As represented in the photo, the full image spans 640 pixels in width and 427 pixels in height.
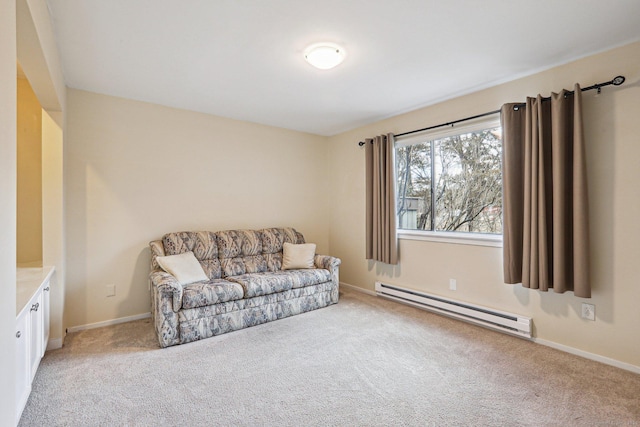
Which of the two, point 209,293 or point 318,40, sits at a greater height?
point 318,40

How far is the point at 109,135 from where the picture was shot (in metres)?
3.50

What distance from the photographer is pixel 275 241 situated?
14.5 feet

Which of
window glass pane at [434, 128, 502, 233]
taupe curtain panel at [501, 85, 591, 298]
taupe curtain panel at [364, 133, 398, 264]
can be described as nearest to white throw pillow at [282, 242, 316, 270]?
taupe curtain panel at [364, 133, 398, 264]

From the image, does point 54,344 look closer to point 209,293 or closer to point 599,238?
point 209,293

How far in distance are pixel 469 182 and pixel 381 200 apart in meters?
1.14

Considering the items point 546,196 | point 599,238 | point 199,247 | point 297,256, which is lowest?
point 297,256

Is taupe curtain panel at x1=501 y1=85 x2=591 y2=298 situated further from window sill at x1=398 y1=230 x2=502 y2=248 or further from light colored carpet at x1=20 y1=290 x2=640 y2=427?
light colored carpet at x1=20 y1=290 x2=640 y2=427

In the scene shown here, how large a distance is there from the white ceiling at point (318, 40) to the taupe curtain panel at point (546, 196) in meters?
0.48

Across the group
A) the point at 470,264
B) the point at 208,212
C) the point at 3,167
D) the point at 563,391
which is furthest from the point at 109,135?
the point at 563,391

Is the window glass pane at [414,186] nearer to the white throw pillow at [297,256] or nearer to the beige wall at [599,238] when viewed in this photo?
the beige wall at [599,238]

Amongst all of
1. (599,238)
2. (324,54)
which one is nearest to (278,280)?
(324,54)

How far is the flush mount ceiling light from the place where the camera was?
2494mm

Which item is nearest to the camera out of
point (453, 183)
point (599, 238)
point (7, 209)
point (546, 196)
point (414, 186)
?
point (7, 209)

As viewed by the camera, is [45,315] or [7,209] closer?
[7,209]
